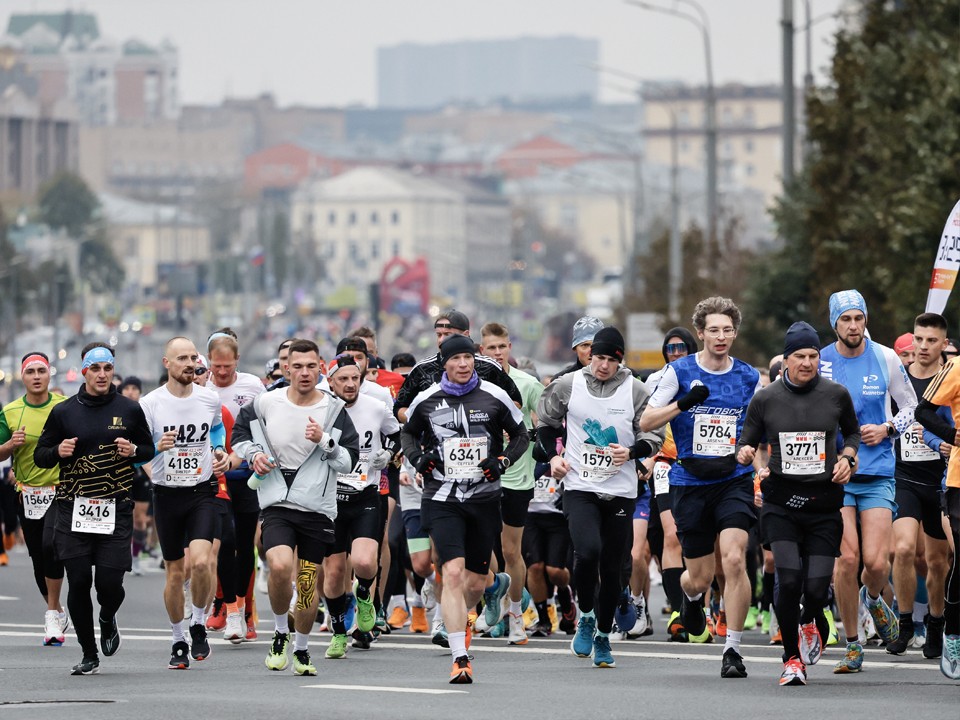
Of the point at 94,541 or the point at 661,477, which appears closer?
the point at 94,541

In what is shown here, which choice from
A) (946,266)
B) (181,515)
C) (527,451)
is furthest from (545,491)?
(181,515)

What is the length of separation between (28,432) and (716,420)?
4.86 metres

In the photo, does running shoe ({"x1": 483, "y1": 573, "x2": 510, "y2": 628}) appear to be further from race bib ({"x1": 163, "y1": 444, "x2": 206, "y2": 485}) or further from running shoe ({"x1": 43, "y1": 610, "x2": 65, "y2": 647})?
running shoe ({"x1": 43, "y1": 610, "x2": 65, "y2": 647})

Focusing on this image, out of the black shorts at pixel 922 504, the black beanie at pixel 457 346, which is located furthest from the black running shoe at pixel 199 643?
the black shorts at pixel 922 504

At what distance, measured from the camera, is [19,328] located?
139 metres

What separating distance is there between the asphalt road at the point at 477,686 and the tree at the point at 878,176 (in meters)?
12.6

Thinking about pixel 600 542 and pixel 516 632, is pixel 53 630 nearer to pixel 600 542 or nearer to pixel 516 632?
pixel 516 632

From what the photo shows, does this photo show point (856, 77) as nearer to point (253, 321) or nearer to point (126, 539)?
point (126, 539)

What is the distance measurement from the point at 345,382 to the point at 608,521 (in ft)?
6.80

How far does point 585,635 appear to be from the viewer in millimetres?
14547

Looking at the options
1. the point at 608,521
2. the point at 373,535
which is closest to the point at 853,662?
the point at 608,521

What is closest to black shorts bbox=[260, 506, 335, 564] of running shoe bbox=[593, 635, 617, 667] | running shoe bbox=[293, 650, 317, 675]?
running shoe bbox=[293, 650, 317, 675]

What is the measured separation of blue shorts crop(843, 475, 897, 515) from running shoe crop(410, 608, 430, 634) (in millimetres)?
4446

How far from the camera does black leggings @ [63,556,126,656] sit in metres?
14.0
